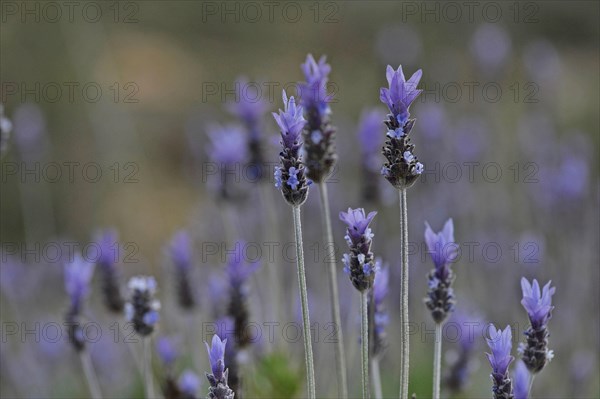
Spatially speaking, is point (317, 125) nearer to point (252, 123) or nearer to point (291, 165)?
point (291, 165)

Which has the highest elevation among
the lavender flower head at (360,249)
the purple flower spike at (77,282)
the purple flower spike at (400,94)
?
the purple flower spike at (400,94)

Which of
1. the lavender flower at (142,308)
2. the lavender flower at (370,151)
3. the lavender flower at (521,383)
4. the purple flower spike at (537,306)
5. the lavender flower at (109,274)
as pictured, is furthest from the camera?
the lavender flower at (370,151)

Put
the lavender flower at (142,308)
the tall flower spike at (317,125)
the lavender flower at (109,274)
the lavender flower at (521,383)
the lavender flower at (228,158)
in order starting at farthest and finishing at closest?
the lavender flower at (228,158) < the lavender flower at (109,274) < the lavender flower at (142,308) < the tall flower spike at (317,125) < the lavender flower at (521,383)

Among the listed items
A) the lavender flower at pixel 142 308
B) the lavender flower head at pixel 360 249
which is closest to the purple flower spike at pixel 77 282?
the lavender flower at pixel 142 308

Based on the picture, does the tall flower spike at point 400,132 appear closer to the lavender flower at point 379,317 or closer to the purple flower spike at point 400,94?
the purple flower spike at point 400,94

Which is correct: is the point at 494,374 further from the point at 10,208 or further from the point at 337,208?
the point at 10,208

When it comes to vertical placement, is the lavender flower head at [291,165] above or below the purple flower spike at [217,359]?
above

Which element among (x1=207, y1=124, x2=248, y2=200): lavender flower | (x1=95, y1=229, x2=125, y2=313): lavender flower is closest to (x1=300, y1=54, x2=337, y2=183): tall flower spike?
(x1=95, y1=229, x2=125, y2=313): lavender flower
